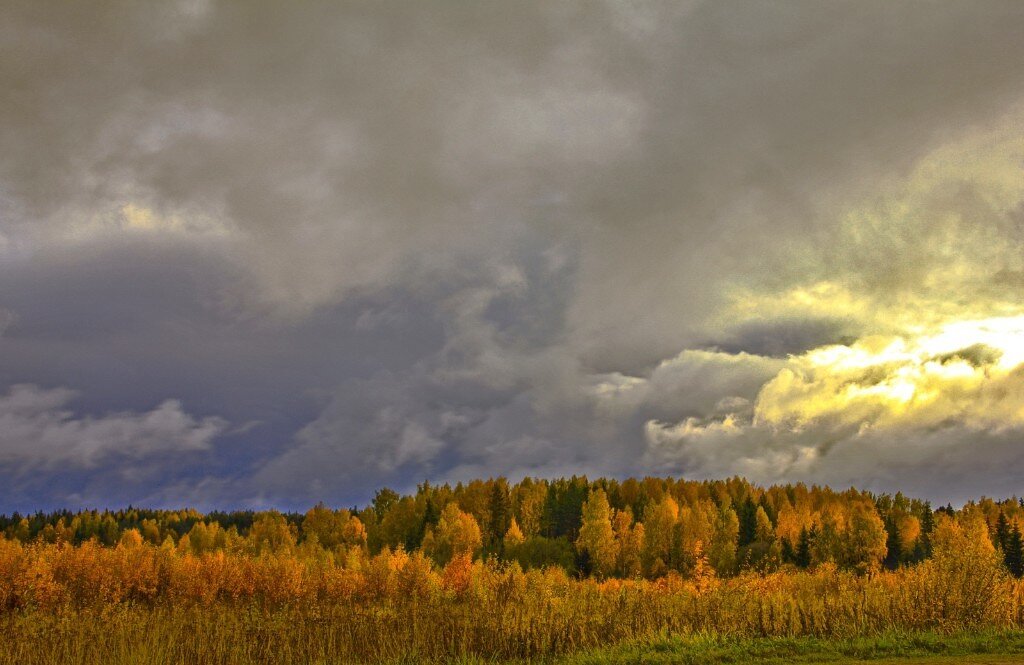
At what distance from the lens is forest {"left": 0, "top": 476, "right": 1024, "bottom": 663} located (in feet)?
68.9

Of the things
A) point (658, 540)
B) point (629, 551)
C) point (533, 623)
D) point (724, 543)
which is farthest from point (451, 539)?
point (533, 623)

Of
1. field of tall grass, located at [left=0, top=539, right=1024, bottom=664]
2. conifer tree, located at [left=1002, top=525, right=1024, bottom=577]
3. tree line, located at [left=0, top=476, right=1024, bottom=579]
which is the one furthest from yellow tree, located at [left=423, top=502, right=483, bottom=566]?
field of tall grass, located at [left=0, top=539, right=1024, bottom=664]

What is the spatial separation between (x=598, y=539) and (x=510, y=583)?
84998 mm

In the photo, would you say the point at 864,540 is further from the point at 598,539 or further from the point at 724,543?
the point at 598,539

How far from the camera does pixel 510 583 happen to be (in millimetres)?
25234

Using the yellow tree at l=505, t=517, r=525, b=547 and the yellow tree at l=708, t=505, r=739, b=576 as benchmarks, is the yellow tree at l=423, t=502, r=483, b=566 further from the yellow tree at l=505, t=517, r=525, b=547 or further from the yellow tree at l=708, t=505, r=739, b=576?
the yellow tree at l=708, t=505, r=739, b=576

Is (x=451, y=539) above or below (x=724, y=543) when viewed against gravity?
above

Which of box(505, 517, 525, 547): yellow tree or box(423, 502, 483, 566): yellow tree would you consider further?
box(505, 517, 525, 547): yellow tree

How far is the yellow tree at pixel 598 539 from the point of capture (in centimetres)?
10594

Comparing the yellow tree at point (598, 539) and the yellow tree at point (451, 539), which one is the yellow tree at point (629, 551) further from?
the yellow tree at point (451, 539)

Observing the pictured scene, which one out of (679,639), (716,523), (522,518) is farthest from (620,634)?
(522,518)

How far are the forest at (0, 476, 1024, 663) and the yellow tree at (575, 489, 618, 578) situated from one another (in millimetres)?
256

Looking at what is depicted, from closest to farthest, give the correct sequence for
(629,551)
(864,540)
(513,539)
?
(864,540) < (513,539) < (629,551)

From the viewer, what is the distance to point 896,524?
129875mm
